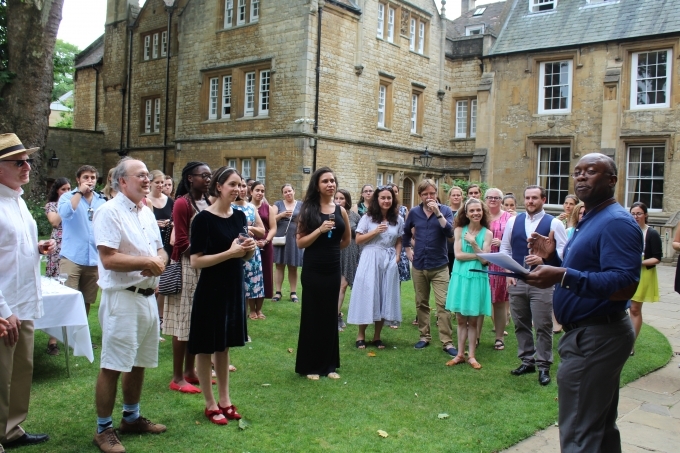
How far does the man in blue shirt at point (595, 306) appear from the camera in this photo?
10.8 ft

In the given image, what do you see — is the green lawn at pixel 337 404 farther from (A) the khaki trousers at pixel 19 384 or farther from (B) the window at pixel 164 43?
(B) the window at pixel 164 43

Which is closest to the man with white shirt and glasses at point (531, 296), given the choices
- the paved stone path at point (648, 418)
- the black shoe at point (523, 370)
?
the black shoe at point (523, 370)

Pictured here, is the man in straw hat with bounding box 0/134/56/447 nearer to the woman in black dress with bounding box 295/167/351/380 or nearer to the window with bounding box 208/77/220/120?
the woman in black dress with bounding box 295/167/351/380

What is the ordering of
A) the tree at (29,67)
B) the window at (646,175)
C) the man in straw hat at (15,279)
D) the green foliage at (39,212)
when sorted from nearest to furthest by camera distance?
the man in straw hat at (15,279) → the tree at (29,67) → the green foliage at (39,212) → the window at (646,175)

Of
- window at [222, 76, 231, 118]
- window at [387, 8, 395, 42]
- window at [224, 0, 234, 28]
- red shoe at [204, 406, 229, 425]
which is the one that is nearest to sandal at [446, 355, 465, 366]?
red shoe at [204, 406, 229, 425]

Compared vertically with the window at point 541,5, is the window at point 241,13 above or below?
below

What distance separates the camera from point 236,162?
79.6 feet

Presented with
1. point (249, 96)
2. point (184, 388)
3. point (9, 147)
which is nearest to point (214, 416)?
point (184, 388)

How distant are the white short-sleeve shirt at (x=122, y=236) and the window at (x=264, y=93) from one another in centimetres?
1951

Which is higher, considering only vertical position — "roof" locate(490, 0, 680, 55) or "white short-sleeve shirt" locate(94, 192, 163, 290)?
"roof" locate(490, 0, 680, 55)

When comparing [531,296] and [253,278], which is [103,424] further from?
[531,296]

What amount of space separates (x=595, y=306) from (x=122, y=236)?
3111 mm

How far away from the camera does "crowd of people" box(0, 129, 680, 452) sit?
3.46 metres

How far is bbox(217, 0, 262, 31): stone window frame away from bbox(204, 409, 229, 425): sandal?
68.1 feet
